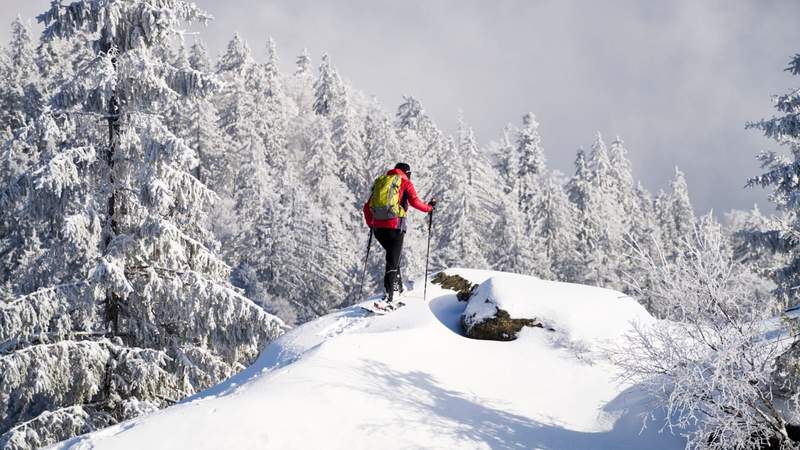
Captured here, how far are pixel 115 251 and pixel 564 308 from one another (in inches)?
303

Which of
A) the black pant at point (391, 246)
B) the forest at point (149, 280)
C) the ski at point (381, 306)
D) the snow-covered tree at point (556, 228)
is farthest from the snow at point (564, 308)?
the snow-covered tree at point (556, 228)

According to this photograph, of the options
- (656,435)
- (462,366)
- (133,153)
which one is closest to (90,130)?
(133,153)

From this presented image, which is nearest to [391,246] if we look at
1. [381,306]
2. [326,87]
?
[381,306]

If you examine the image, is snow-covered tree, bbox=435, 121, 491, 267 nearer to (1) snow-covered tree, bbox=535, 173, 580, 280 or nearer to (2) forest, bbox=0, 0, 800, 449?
(1) snow-covered tree, bbox=535, 173, 580, 280

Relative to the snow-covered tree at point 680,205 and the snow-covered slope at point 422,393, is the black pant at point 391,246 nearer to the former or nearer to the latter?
the snow-covered slope at point 422,393

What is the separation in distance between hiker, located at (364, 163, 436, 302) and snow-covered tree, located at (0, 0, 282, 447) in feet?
8.89

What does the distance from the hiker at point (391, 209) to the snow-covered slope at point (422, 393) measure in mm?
1001

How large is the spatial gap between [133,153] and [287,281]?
26.5 metres

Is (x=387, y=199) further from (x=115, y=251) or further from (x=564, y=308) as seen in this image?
(x=115, y=251)

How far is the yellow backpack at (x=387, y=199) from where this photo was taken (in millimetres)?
9352

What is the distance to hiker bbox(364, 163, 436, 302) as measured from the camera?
938 cm

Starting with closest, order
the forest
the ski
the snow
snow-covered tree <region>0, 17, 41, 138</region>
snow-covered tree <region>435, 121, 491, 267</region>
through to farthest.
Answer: the forest < the snow < the ski < snow-covered tree <region>0, 17, 41, 138</region> < snow-covered tree <region>435, 121, 491, 267</region>

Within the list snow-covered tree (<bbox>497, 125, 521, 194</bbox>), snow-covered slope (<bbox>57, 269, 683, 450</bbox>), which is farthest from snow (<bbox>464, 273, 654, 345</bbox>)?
snow-covered tree (<bbox>497, 125, 521, 194</bbox>)

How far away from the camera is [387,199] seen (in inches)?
368
